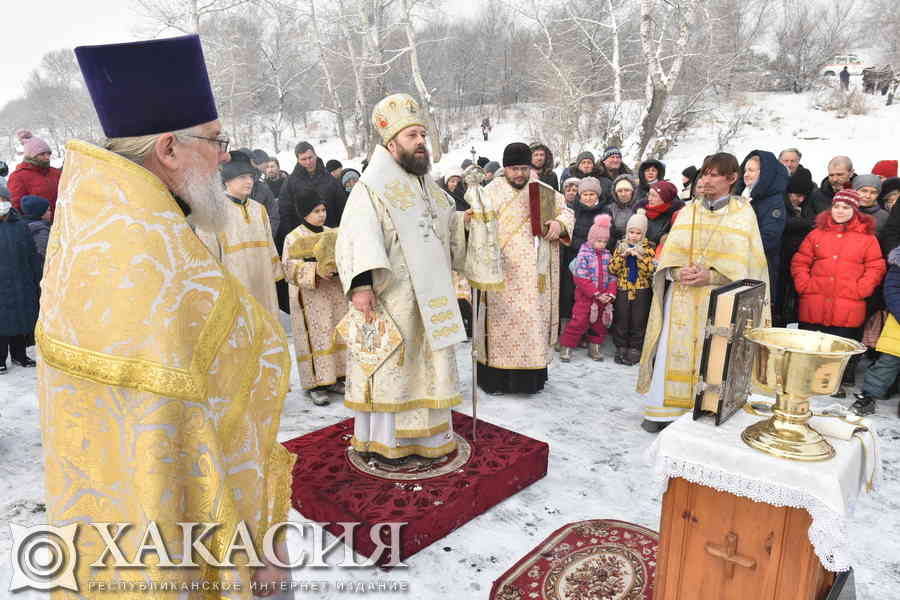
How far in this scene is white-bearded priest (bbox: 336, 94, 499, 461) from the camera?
320 cm

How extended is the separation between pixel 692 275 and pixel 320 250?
8.48 feet

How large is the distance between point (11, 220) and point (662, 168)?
6.93 meters

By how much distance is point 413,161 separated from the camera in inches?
129

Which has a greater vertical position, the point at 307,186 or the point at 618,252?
the point at 307,186

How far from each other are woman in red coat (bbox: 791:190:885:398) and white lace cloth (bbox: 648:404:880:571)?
3229mm


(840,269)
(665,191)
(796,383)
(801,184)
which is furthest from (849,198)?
(796,383)

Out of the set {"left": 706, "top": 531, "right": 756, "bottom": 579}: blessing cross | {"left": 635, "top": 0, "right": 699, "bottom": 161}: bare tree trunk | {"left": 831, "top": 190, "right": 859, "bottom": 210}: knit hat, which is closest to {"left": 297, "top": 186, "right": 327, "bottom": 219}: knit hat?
{"left": 706, "top": 531, "right": 756, "bottom": 579}: blessing cross

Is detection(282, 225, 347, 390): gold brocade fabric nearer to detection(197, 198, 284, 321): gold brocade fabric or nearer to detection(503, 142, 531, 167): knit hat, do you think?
detection(197, 198, 284, 321): gold brocade fabric

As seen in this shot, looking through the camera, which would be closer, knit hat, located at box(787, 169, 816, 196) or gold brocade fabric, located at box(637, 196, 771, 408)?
gold brocade fabric, located at box(637, 196, 771, 408)

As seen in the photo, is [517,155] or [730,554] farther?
[517,155]

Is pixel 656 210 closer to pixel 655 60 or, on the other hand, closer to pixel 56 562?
pixel 56 562

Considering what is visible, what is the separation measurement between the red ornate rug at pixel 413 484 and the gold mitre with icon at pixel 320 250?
1.25 metres

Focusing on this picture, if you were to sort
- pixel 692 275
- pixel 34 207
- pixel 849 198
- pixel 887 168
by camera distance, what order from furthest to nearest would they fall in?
pixel 887 168 < pixel 34 207 < pixel 849 198 < pixel 692 275

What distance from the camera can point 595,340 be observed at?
604 cm
